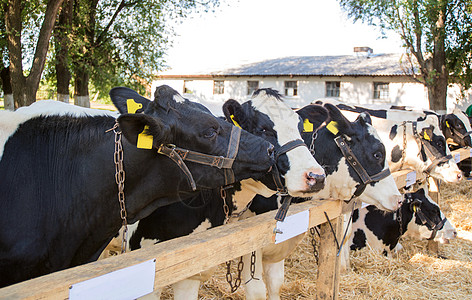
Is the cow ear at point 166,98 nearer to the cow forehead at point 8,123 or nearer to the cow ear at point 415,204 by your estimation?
the cow forehead at point 8,123

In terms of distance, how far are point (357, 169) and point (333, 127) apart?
0.47 meters

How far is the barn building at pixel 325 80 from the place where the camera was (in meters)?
24.6

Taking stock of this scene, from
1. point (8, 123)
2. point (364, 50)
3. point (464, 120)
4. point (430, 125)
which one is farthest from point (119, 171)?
point (364, 50)

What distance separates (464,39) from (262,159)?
13.2 metres

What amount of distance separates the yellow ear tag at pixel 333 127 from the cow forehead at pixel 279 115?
0.83 meters

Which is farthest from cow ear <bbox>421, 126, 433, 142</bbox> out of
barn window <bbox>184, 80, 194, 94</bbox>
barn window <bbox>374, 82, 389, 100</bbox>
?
barn window <bbox>184, 80, 194, 94</bbox>

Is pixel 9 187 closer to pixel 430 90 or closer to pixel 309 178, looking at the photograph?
pixel 309 178

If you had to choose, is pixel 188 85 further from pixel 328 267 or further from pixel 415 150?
pixel 328 267

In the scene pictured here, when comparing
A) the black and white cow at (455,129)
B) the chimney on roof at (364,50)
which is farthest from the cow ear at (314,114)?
the chimney on roof at (364,50)

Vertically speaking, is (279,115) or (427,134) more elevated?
(279,115)

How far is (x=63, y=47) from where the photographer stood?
11.5 metres

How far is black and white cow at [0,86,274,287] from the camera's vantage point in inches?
82.8

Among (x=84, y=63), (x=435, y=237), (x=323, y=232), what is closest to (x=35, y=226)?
(x=323, y=232)

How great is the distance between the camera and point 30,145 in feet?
7.41
